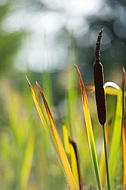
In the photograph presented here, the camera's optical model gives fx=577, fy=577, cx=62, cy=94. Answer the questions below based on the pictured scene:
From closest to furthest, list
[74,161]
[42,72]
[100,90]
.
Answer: [100,90] → [74,161] → [42,72]

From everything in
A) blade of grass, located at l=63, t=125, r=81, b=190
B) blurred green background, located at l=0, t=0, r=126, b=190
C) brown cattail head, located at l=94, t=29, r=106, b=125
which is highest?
brown cattail head, located at l=94, t=29, r=106, b=125

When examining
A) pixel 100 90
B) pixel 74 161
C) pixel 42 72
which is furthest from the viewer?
pixel 42 72

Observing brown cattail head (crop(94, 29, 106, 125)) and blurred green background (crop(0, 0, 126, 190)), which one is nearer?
brown cattail head (crop(94, 29, 106, 125))

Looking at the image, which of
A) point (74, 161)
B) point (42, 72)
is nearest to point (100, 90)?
point (74, 161)

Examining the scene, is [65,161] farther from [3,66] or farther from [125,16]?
[125,16]

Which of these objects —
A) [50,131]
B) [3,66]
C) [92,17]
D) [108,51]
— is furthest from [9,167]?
[92,17]

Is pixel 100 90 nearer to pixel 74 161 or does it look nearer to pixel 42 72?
pixel 74 161

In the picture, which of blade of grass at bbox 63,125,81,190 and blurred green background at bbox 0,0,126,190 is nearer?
blade of grass at bbox 63,125,81,190

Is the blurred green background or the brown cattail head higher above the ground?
the brown cattail head
